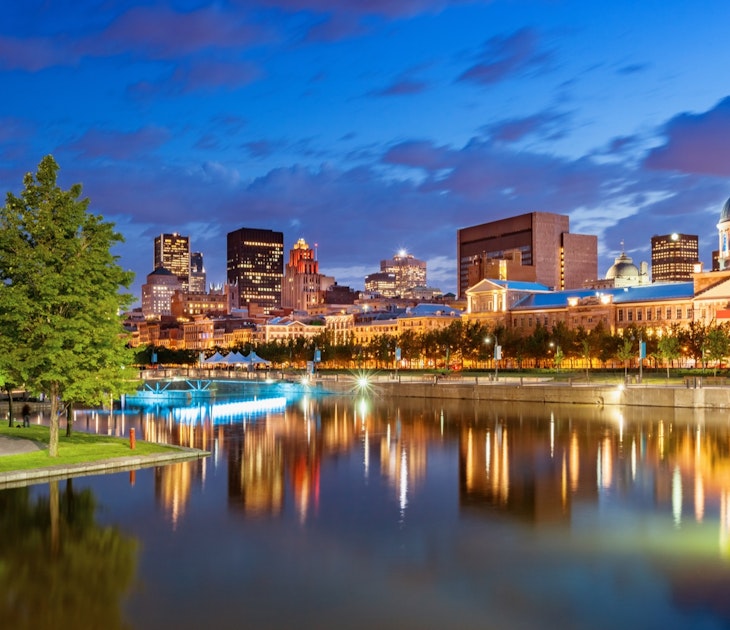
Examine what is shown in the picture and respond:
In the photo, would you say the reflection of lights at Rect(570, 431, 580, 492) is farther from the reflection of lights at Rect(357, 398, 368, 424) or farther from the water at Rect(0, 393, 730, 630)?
the reflection of lights at Rect(357, 398, 368, 424)

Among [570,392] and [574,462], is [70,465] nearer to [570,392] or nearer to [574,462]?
[574,462]

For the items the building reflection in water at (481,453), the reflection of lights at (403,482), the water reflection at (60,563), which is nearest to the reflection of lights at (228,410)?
the building reflection in water at (481,453)

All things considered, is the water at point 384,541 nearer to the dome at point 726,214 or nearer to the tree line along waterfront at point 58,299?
the tree line along waterfront at point 58,299

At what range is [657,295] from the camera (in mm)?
169375

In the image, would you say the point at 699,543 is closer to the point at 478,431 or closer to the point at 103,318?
the point at 103,318

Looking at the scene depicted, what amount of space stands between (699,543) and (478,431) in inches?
1415

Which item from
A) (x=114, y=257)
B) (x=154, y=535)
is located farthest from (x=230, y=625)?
(x=114, y=257)

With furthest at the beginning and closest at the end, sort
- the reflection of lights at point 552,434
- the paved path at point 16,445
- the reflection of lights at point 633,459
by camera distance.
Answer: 1. the reflection of lights at point 552,434
2. the paved path at point 16,445
3. the reflection of lights at point 633,459

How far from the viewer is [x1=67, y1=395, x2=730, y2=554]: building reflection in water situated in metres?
33.8

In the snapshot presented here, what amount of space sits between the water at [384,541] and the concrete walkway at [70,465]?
4.30 feet

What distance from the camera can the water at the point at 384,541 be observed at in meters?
19.9

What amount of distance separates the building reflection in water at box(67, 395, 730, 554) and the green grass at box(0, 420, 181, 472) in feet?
10.5

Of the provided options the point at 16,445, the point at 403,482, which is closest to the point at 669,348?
the point at 403,482

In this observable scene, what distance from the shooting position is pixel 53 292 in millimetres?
37562
